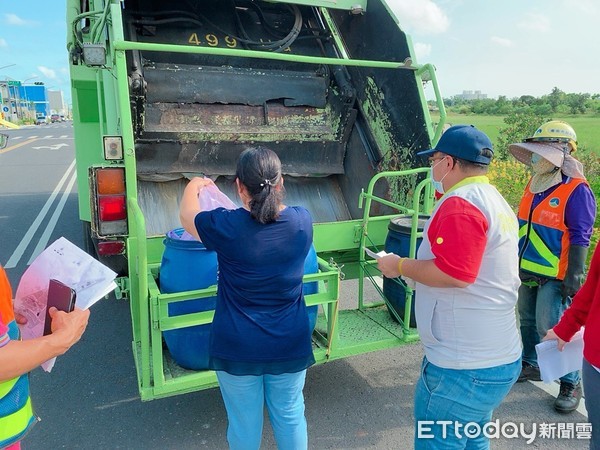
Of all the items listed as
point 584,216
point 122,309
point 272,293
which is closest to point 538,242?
point 584,216

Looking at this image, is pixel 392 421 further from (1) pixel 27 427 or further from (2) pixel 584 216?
(1) pixel 27 427

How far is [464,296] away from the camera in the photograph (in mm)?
1688

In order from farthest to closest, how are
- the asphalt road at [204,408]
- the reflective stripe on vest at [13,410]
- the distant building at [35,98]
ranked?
the distant building at [35,98] < the asphalt road at [204,408] < the reflective stripe on vest at [13,410]

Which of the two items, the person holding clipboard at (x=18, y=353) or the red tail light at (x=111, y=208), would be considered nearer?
the person holding clipboard at (x=18, y=353)

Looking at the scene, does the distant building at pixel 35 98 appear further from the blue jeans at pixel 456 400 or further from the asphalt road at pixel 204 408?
the blue jeans at pixel 456 400

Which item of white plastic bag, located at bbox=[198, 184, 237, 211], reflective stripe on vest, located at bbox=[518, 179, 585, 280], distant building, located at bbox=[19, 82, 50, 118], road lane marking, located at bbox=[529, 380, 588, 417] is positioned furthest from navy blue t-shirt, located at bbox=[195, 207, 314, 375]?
distant building, located at bbox=[19, 82, 50, 118]

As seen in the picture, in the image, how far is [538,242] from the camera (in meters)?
2.89

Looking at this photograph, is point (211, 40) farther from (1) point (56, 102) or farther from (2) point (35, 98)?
(1) point (56, 102)

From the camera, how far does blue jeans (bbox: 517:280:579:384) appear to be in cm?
289

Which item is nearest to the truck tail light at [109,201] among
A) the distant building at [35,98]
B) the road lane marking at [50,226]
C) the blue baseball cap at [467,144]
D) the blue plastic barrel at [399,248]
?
the blue plastic barrel at [399,248]

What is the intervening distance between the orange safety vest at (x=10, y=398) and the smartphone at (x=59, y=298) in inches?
3.5

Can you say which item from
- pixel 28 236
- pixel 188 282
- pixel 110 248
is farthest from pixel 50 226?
pixel 188 282

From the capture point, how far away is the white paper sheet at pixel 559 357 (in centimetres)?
199

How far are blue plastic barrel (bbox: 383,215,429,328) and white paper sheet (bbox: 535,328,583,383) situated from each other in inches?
39.7
